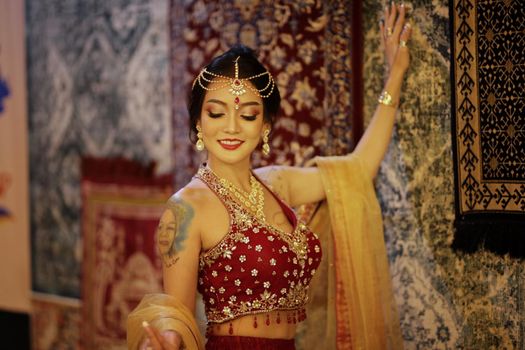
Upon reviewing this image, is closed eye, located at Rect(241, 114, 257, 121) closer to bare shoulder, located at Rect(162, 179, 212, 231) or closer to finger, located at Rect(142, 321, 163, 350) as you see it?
bare shoulder, located at Rect(162, 179, 212, 231)

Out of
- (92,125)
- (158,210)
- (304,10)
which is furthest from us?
(92,125)

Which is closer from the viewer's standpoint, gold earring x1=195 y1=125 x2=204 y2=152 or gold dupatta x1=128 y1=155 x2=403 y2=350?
gold earring x1=195 y1=125 x2=204 y2=152

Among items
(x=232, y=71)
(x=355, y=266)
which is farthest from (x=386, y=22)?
(x=355, y=266)

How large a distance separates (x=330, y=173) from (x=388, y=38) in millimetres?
579

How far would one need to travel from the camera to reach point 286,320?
8.71ft

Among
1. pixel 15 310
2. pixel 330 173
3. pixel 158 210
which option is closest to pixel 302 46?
pixel 330 173

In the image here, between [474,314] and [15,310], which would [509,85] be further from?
[15,310]

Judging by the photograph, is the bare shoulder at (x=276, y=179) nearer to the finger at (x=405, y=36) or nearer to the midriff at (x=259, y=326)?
the midriff at (x=259, y=326)

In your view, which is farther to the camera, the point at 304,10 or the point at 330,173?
the point at 304,10

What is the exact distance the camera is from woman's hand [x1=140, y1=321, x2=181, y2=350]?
7.36 feet

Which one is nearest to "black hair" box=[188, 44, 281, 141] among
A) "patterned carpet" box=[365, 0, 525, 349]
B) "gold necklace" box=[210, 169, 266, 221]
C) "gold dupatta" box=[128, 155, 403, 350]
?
"gold necklace" box=[210, 169, 266, 221]

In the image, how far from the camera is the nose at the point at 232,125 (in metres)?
2.55

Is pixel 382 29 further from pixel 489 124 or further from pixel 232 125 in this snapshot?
pixel 232 125

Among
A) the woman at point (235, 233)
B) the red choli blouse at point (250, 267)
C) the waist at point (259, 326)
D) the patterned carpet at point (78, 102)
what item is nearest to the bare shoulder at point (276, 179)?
the woman at point (235, 233)
